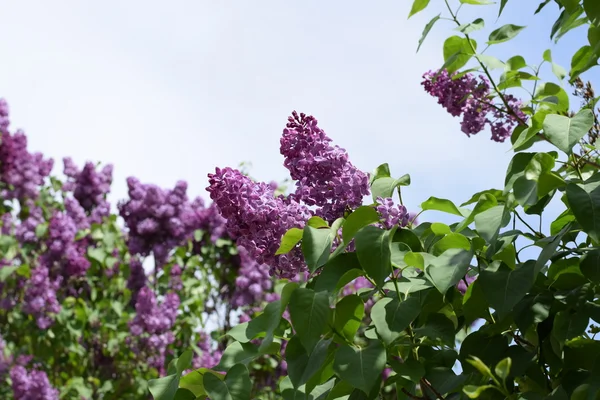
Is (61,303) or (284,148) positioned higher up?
(61,303)

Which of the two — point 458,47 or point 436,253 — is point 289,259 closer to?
point 436,253

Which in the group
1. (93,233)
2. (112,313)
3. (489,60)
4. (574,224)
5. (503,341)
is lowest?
(503,341)

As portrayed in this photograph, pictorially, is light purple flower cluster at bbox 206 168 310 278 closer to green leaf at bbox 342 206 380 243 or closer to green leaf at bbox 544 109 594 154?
green leaf at bbox 342 206 380 243

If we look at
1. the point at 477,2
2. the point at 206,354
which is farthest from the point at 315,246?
the point at 206,354

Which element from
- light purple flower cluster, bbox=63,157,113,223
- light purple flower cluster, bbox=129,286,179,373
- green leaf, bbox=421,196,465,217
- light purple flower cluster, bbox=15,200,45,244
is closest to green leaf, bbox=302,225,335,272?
green leaf, bbox=421,196,465,217

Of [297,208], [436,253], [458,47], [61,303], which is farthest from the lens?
[61,303]

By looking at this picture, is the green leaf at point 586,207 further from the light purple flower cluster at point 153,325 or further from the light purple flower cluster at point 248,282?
the light purple flower cluster at point 248,282

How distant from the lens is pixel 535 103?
6.81 ft

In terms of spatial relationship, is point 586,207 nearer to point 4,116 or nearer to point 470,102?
point 470,102

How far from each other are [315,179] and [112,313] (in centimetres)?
438

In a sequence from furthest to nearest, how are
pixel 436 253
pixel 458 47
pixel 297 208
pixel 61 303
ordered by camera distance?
pixel 61 303 < pixel 458 47 < pixel 297 208 < pixel 436 253

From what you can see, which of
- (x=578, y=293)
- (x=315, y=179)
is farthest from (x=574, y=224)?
(x=315, y=179)

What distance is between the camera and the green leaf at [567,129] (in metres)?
1.29

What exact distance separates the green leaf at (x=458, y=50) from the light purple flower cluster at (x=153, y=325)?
349 centimetres
